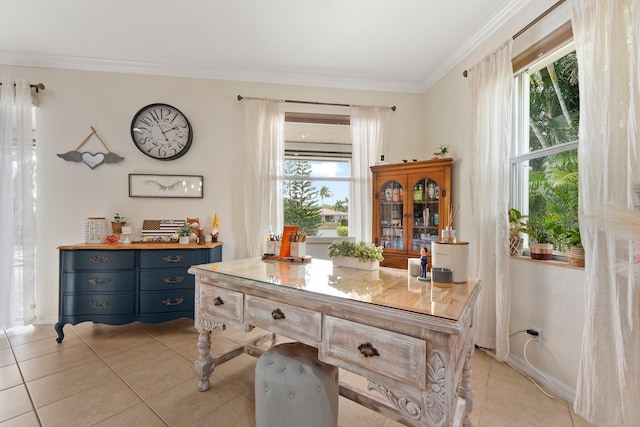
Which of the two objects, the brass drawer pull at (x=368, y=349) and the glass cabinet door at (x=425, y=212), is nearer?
the brass drawer pull at (x=368, y=349)

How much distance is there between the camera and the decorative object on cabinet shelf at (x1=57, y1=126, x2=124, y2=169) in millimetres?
2963

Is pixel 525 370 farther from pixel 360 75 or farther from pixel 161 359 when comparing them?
pixel 360 75

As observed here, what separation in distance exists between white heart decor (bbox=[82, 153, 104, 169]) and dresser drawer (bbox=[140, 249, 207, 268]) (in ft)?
4.18

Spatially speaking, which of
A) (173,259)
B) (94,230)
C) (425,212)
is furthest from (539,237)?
(94,230)

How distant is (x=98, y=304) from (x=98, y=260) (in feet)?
1.35

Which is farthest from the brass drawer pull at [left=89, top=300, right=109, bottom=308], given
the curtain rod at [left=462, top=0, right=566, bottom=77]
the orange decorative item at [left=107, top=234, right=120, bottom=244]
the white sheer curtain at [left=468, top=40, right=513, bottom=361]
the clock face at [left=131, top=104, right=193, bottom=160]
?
the curtain rod at [left=462, top=0, right=566, bottom=77]

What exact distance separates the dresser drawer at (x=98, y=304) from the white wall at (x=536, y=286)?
133 inches

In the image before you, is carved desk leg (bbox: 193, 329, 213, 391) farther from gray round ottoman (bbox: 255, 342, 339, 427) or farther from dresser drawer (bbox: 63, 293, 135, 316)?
dresser drawer (bbox: 63, 293, 135, 316)

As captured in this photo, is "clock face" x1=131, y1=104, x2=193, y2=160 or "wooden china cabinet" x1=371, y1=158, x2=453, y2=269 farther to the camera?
"clock face" x1=131, y1=104, x2=193, y2=160

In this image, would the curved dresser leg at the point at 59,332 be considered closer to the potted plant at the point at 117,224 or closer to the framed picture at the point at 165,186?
the potted plant at the point at 117,224

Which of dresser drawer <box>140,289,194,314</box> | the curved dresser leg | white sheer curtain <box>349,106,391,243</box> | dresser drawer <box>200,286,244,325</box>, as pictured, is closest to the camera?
dresser drawer <box>200,286,244,325</box>

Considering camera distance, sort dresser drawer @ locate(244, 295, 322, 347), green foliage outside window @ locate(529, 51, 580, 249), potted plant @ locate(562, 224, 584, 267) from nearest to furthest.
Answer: dresser drawer @ locate(244, 295, 322, 347)
potted plant @ locate(562, 224, 584, 267)
green foliage outside window @ locate(529, 51, 580, 249)

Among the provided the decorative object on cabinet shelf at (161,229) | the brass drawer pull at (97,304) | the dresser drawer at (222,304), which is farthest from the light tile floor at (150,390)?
the decorative object on cabinet shelf at (161,229)

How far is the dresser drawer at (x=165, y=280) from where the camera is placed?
8.54 feet
